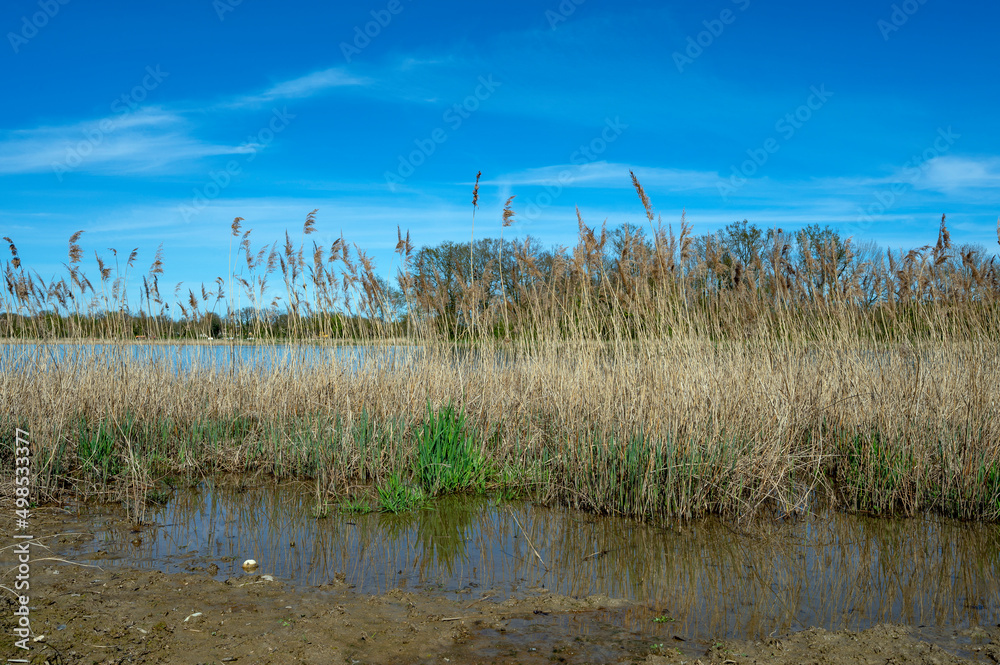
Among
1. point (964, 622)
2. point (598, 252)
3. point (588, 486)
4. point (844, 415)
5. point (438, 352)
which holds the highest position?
point (598, 252)

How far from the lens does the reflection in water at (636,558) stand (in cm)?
310

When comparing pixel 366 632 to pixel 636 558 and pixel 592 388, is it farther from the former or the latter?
pixel 592 388

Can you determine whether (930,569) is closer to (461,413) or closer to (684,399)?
(684,399)

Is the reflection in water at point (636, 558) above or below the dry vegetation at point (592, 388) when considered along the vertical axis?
below

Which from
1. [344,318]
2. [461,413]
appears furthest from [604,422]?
[344,318]

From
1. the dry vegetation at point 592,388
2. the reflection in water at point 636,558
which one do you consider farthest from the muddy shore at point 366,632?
the dry vegetation at point 592,388

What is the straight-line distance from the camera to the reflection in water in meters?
3.10

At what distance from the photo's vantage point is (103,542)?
4.01 meters

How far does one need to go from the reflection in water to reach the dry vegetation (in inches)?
13.8

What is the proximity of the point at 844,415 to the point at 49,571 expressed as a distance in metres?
5.89

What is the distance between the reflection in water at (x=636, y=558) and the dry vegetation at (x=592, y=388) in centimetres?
35

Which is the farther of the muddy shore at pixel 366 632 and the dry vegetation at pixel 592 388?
the dry vegetation at pixel 592 388

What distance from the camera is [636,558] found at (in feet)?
Result: 12.2

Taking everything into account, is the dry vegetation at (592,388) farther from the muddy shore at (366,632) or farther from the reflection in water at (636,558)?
the muddy shore at (366,632)
